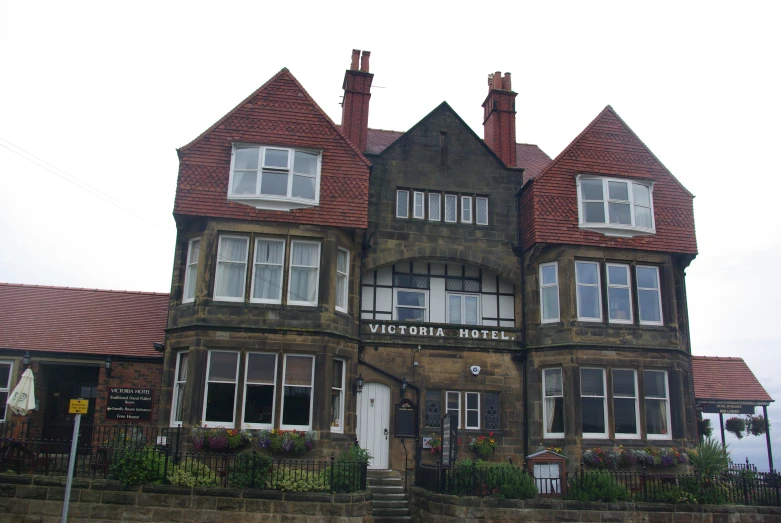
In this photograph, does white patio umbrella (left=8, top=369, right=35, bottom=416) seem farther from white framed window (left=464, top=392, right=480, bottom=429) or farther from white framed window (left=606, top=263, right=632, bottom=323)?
white framed window (left=606, top=263, right=632, bottom=323)

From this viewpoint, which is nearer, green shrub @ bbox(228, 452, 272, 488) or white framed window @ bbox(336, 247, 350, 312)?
green shrub @ bbox(228, 452, 272, 488)

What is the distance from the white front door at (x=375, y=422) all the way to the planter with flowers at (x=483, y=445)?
8.79ft

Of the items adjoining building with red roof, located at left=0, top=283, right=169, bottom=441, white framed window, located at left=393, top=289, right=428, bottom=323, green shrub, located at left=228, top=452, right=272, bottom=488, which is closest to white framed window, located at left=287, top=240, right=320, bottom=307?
white framed window, located at left=393, top=289, right=428, bottom=323

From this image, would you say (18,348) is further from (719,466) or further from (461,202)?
(719,466)

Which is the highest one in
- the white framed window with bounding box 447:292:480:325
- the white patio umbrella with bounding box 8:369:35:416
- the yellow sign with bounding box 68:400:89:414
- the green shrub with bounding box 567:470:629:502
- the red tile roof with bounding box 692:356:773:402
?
the white framed window with bounding box 447:292:480:325

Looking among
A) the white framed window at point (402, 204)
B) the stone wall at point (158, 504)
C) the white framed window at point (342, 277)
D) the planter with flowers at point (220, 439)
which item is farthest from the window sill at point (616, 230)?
the planter with flowers at point (220, 439)

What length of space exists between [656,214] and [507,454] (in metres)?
9.26

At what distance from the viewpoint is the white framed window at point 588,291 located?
2270 cm

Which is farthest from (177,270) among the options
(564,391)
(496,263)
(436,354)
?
(564,391)

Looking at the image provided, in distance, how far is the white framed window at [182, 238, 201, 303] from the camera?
2128cm

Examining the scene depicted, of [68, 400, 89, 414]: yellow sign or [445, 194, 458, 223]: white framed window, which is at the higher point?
[445, 194, 458, 223]: white framed window

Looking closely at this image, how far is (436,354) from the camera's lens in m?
23.2

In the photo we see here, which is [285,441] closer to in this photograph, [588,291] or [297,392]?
[297,392]

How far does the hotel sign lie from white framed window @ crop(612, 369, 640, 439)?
3587 mm
